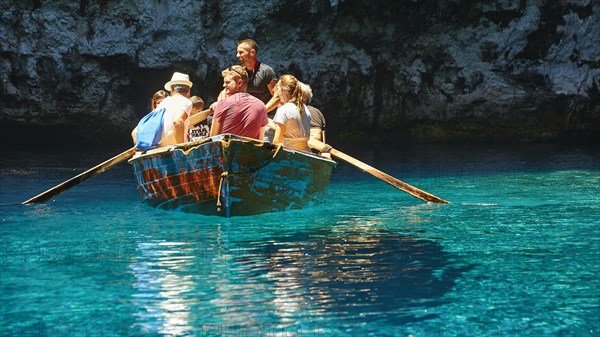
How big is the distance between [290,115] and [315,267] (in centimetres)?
325

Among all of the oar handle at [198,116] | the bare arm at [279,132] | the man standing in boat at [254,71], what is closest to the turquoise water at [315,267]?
the bare arm at [279,132]

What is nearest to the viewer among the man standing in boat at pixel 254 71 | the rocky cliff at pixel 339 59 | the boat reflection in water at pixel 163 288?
the boat reflection in water at pixel 163 288

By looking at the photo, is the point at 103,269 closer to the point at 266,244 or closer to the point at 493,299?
the point at 266,244

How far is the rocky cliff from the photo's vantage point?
1727cm

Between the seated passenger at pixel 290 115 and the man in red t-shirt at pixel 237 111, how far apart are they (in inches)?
12.1

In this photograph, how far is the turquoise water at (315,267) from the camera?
15.1 feet

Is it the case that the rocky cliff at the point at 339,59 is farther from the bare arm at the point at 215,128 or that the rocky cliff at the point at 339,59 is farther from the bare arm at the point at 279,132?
the bare arm at the point at 215,128

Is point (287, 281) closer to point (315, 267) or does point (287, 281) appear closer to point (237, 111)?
point (315, 267)

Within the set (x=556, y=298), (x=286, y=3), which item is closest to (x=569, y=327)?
(x=556, y=298)

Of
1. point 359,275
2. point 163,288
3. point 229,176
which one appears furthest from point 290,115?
point 163,288

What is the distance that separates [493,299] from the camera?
5031mm

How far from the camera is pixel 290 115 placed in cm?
888

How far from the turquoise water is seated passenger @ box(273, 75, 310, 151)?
84 cm

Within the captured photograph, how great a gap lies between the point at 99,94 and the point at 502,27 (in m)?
8.99
